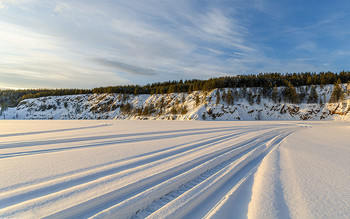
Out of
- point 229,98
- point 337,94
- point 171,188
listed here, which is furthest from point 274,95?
point 171,188

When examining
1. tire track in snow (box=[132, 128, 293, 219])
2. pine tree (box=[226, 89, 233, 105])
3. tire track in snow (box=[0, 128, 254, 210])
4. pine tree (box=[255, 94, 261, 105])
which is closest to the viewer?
tire track in snow (box=[132, 128, 293, 219])

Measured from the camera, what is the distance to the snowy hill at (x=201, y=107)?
58.3 meters

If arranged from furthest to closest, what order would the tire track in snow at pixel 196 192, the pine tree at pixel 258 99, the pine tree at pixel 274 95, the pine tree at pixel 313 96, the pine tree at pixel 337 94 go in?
the pine tree at pixel 274 95
the pine tree at pixel 258 99
the pine tree at pixel 313 96
the pine tree at pixel 337 94
the tire track in snow at pixel 196 192

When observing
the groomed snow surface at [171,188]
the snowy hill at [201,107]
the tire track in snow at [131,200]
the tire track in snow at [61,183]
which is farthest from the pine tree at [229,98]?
the tire track in snow at [131,200]

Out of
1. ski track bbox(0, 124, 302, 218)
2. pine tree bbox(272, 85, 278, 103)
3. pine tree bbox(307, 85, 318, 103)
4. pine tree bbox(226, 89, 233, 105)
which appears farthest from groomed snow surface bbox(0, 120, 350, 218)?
pine tree bbox(307, 85, 318, 103)

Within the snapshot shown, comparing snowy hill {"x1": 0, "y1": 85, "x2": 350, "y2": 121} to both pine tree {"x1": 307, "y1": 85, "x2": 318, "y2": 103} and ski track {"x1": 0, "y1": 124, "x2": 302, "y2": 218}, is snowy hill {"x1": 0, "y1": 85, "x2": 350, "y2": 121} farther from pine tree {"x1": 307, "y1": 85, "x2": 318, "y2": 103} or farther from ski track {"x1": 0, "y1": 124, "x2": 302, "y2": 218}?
ski track {"x1": 0, "y1": 124, "x2": 302, "y2": 218}

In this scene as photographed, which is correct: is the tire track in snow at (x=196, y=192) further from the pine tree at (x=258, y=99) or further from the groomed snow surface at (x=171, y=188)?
the pine tree at (x=258, y=99)

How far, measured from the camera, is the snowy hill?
58281 mm

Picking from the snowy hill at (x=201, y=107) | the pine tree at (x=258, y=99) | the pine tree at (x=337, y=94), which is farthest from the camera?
the pine tree at (x=258, y=99)

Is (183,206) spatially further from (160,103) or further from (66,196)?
(160,103)

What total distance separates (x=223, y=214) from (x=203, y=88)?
80990 mm

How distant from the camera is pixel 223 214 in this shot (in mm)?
2408

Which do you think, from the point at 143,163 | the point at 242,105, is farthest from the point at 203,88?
the point at 143,163

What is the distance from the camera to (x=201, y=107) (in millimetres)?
63250
